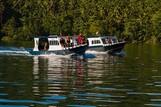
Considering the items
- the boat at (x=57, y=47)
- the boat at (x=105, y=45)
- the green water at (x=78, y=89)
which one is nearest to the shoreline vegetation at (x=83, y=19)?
the boat at (x=105, y=45)

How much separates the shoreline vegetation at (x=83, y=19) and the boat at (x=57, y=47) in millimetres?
72207

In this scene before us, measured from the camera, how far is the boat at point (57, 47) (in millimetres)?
69250

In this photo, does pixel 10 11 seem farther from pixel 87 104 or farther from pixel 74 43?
pixel 87 104

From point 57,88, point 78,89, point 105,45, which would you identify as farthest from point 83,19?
point 78,89

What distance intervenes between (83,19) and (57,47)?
90042 mm

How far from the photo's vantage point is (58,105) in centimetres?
2462

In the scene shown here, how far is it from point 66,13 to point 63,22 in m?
8.81

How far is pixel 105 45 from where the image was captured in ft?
274

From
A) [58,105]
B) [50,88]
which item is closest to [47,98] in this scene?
[58,105]

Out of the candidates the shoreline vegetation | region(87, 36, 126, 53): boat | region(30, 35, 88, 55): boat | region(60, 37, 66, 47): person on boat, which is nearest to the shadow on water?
region(30, 35, 88, 55): boat

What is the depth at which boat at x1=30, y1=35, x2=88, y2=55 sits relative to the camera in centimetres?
6925

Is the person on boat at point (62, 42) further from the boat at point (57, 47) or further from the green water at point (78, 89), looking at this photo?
the green water at point (78, 89)

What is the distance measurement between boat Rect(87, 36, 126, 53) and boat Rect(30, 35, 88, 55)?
29.6 ft

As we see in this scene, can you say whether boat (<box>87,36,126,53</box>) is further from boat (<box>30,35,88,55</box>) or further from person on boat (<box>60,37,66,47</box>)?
person on boat (<box>60,37,66,47</box>)
